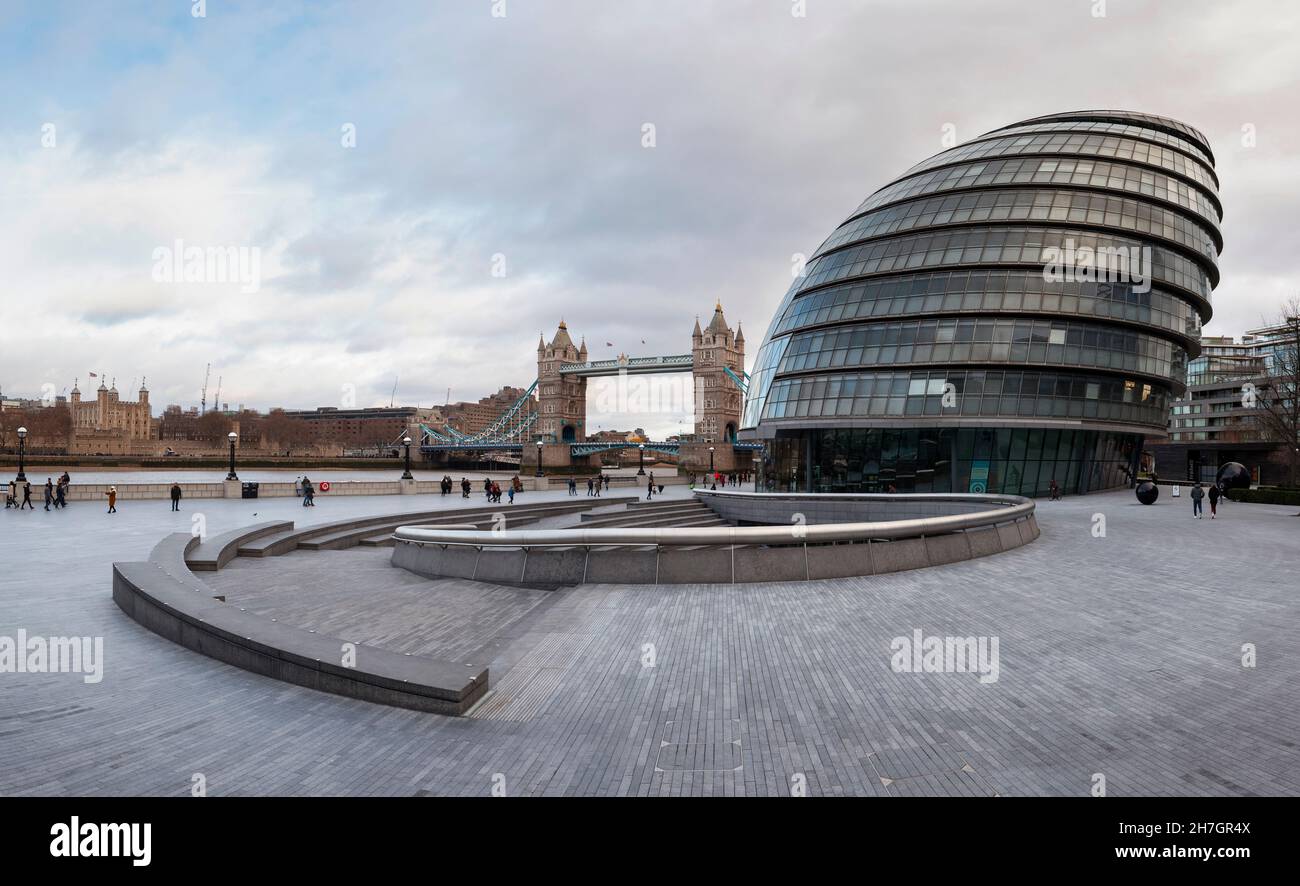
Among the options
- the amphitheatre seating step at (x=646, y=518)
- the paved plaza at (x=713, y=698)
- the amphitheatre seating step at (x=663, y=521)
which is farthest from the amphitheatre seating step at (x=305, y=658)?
the amphitheatre seating step at (x=663, y=521)

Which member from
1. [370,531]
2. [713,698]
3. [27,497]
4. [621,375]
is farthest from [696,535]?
[621,375]

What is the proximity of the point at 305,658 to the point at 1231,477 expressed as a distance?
150ft

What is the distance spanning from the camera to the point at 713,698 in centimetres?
717

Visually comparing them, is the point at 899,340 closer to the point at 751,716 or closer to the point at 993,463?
the point at 993,463

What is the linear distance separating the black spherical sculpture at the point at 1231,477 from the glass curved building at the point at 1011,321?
17.8ft

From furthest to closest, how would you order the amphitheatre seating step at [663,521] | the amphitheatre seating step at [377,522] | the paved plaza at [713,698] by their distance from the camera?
the amphitheatre seating step at [663,521] → the amphitheatre seating step at [377,522] → the paved plaza at [713,698]

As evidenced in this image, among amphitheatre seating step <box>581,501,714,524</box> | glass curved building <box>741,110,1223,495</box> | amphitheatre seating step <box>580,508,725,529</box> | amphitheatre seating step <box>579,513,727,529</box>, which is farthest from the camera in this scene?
glass curved building <box>741,110,1223,495</box>

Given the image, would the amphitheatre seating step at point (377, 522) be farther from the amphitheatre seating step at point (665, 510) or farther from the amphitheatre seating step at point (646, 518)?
the amphitheatre seating step at point (646, 518)

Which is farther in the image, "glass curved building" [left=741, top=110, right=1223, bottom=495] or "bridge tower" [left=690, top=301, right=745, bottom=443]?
A: "bridge tower" [left=690, top=301, right=745, bottom=443]

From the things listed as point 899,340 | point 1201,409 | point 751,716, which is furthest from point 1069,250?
point 1201,409

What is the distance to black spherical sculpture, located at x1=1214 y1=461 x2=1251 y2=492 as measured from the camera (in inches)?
1389

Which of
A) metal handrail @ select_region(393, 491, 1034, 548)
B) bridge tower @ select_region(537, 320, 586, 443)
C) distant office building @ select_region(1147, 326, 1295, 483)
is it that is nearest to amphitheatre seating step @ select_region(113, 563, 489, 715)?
metal handrail @ select_region(393, 491, 1034, 548)

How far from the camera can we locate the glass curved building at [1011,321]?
127ft

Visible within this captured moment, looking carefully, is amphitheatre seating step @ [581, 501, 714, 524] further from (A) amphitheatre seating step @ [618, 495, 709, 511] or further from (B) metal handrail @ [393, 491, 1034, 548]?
(B) metal handrail @ [393, 491, 1034, 548]
